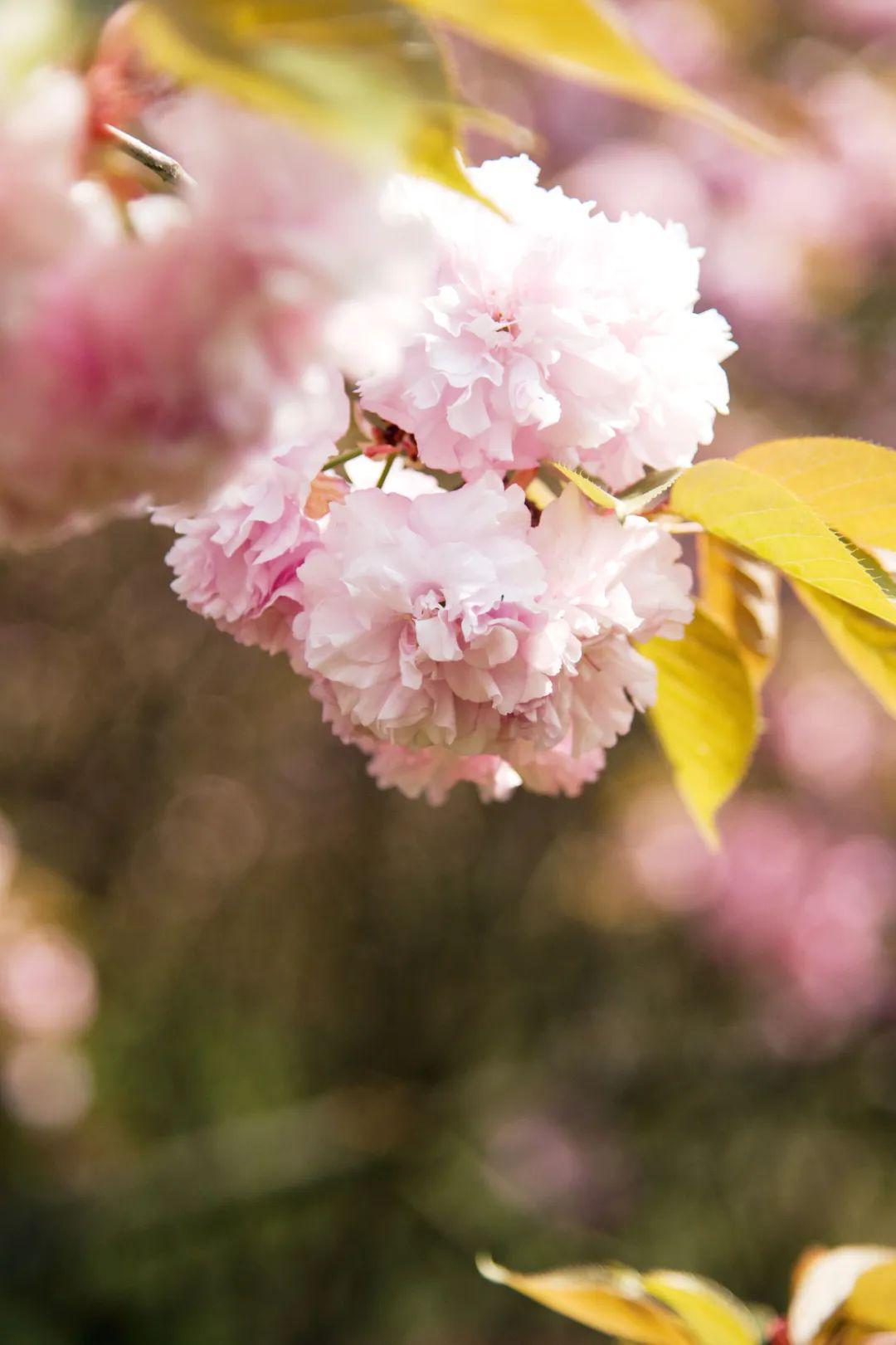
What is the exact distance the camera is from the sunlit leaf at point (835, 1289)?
1.73ft

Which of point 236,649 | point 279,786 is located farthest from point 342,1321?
point 236,649

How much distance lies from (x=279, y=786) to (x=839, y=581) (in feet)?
7.68

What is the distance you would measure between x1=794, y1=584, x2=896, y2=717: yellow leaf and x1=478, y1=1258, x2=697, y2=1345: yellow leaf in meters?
0.28

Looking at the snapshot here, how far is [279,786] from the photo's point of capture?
2.72 meters

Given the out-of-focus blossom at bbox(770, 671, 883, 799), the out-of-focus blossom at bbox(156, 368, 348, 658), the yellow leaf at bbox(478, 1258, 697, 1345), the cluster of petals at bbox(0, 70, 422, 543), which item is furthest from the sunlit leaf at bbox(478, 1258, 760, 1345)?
the out-of-focus blossom at bbox(770, 671, 883, 799)

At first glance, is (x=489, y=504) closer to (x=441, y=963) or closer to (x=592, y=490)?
(x=592, y=490)

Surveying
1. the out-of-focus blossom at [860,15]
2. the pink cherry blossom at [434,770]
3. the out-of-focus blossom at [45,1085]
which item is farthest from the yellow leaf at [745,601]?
the out-of-focus blossom at [860,15]

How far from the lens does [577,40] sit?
250 millimetres

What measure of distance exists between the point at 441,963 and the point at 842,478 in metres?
2.18

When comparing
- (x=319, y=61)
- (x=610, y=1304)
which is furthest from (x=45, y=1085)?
(x=319, y=61)

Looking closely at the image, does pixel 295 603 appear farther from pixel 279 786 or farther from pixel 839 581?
pixel 279 786

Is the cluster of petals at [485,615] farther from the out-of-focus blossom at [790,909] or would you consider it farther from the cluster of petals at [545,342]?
the out-of-focus blossom at [790,909]

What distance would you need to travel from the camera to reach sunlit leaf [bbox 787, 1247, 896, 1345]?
53cm

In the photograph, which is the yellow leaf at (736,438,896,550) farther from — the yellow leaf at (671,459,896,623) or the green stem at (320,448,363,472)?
the green stem at (320,448,363,472)
